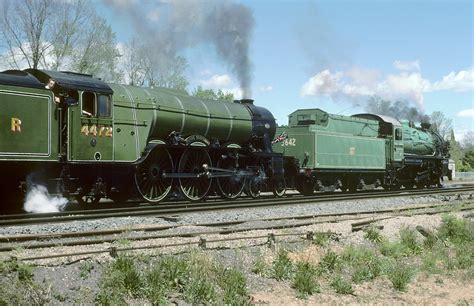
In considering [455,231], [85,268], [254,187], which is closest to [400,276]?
[455,231]

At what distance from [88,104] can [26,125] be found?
1804mm

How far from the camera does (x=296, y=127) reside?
70.9ft

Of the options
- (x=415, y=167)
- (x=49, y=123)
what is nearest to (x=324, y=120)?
(x=415, y=167)

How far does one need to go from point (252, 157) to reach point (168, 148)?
3803 mm

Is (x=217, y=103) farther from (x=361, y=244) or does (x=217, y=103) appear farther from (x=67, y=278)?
(x=67, y=278)

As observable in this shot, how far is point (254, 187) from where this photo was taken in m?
18.4

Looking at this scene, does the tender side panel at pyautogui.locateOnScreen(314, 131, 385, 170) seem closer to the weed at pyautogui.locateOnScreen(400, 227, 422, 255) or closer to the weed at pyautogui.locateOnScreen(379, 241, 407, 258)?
the weed at pyautogui.locateOnScreen(400, 227, 422, 255)

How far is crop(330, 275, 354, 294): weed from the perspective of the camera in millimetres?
8422

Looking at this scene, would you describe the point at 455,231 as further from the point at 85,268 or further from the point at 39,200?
the point at 39,200

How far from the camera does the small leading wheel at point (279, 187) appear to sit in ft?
64.5

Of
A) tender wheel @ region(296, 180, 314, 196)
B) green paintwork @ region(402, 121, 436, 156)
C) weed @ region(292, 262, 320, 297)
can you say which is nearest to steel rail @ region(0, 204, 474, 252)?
weed @ region(292, 262, 320, 297)

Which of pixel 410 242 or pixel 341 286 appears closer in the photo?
pixel 341 286

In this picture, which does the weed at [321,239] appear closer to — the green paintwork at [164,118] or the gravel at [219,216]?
the gravel at [219,216]

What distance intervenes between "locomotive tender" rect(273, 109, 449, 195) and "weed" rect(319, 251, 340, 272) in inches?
442
